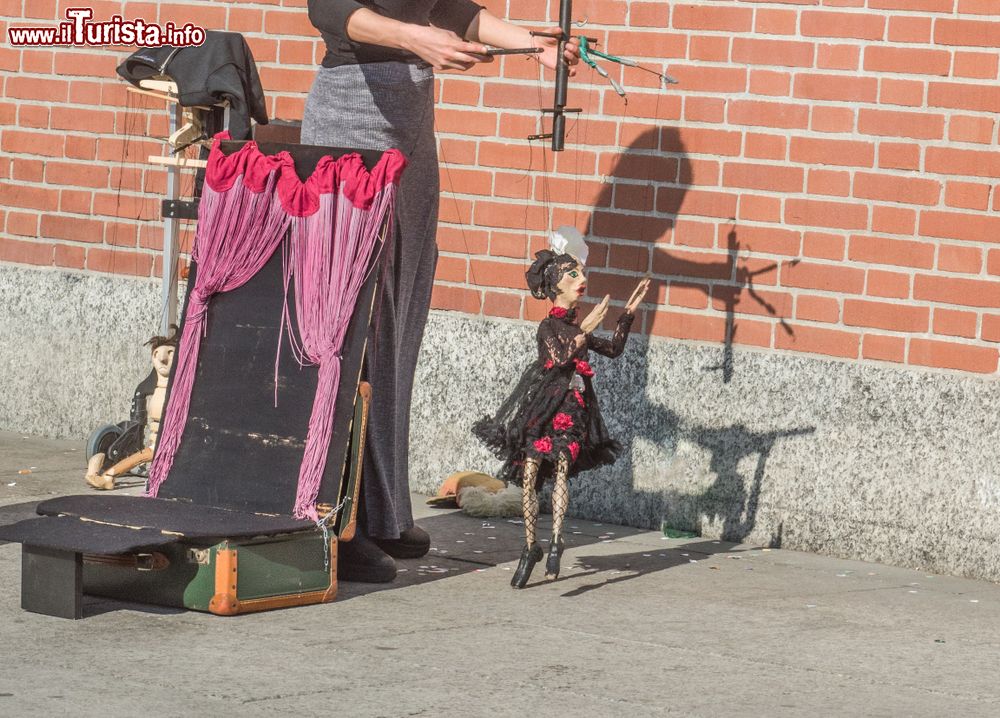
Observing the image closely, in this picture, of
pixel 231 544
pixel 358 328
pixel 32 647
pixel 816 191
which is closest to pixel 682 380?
pixel 816 191

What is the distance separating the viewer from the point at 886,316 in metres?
6.84

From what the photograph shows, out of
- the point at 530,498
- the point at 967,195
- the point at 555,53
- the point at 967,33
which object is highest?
the point at 967,33

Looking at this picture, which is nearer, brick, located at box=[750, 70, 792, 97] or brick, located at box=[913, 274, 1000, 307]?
brick, located at box=[913, 274, 1000, 307]

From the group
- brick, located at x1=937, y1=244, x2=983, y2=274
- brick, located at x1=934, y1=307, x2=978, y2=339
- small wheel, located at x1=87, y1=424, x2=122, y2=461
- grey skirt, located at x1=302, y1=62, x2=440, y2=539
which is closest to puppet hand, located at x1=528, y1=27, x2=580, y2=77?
grey skirt, located at x1=302, y1=62, x2=440, y2=539

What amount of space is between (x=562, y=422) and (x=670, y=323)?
1.42 meters

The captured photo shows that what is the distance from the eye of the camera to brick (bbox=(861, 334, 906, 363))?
681 cm

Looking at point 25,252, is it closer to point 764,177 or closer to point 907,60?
point 764,177

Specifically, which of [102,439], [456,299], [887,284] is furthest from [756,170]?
[102,439]

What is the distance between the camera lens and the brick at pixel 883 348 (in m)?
6.81

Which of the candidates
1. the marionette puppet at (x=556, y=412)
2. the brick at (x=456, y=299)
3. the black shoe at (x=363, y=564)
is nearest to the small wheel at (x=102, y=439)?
the brick at (x=456, y=299)

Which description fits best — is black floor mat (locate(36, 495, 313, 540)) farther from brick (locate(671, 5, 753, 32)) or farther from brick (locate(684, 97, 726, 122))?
brick (locate(671, 5, 753, 32))

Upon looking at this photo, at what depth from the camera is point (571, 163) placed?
7.50m

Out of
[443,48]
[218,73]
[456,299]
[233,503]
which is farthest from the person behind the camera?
[456,299]

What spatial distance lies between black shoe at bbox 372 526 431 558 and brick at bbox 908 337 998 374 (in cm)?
208
